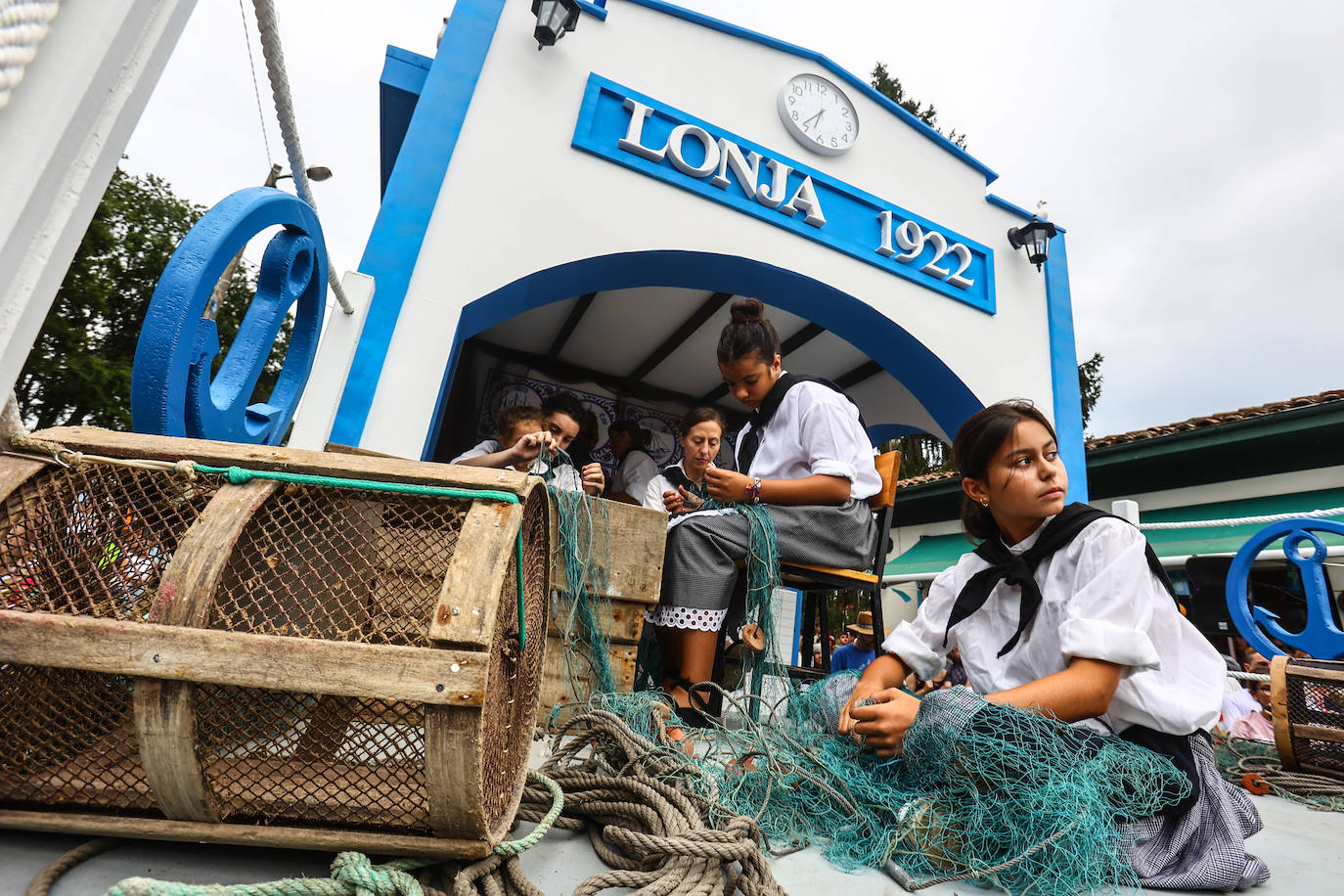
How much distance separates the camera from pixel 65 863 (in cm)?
89

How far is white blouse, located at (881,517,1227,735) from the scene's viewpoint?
52.1 inches

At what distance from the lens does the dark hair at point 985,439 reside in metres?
1.67

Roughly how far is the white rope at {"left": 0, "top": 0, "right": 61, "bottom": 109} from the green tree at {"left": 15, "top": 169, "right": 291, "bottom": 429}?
47.1 feet

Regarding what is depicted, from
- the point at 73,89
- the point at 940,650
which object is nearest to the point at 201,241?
the point at 73,89

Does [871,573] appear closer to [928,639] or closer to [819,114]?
[928,639]

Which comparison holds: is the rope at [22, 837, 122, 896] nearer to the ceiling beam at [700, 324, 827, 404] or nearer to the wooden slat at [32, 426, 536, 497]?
the wooden slat at [32, 426, 536, 497]

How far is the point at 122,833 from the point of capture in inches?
35.6

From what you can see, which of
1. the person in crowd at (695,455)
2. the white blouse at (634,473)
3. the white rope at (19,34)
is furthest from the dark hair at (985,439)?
the white blouse at (634,473)

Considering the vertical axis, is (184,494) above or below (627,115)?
below

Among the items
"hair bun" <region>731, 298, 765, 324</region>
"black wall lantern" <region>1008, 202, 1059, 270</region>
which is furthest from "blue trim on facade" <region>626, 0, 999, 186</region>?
"hair bun" <region>731, 298, 765, 324</region>

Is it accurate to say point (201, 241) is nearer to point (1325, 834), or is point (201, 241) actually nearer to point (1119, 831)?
point (1119, 831)

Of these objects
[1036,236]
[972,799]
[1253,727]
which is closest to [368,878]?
[972,799]

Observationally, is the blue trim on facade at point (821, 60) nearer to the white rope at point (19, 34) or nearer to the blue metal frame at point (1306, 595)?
the blue metal frame at point (1306, 595)

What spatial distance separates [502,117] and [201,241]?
2.55 metres
